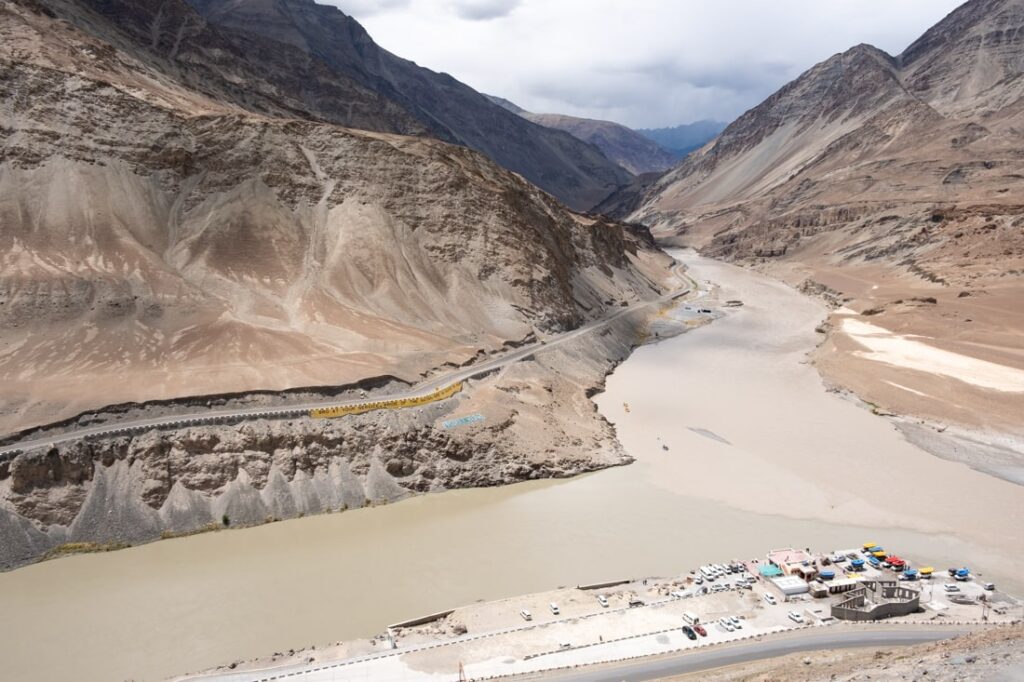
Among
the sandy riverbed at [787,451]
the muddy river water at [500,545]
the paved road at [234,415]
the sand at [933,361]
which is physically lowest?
the muddy river water at [500,545]

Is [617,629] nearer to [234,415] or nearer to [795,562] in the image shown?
[795,562]

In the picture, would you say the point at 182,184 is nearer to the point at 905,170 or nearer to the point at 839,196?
the point at 839,196

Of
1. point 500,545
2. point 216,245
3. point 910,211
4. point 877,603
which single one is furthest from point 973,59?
point 500,545

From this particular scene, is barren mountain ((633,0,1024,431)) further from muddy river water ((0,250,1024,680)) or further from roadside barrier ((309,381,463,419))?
roadside barrier ((309,381,463,419))

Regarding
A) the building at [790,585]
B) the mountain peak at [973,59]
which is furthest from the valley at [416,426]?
the mountain peak at [973,59]

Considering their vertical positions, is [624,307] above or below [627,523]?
above

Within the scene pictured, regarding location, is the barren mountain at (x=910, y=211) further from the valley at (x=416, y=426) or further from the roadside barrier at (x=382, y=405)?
the roadside barrier at (x=382, y=405)

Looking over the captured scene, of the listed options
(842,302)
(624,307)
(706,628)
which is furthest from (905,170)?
(706,628)
